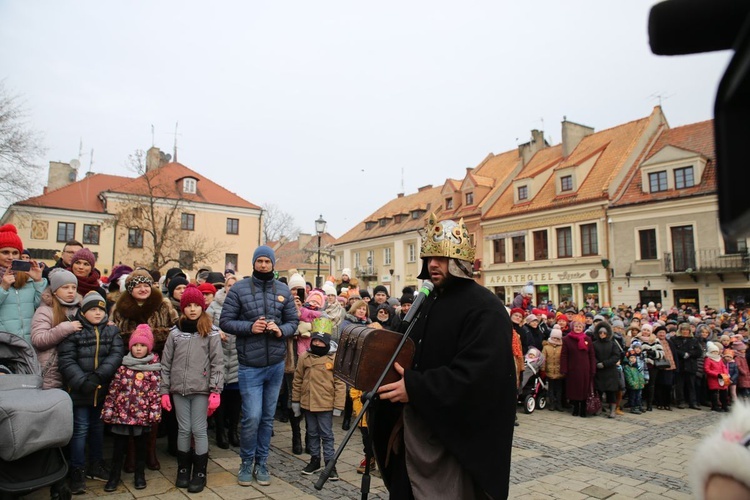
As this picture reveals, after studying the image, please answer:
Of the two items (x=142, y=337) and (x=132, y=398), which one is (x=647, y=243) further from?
(x=132, y=398)

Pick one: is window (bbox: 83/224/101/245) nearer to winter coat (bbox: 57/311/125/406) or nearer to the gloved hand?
winter coat (bbox: 57/311/125/406)

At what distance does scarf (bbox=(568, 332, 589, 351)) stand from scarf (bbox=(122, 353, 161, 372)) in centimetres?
806

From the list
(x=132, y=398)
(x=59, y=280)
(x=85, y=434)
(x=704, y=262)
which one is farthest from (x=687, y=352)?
(x=704, y=262)

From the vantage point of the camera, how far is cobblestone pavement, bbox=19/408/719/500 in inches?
198

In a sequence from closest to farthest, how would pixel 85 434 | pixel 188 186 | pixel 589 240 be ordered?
pixel 85 434, pixel 589 240, pixel 188 186

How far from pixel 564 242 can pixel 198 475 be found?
2739cm

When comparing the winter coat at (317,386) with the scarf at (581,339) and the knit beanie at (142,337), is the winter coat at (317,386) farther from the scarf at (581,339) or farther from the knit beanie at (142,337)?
the scarf at (581,339)

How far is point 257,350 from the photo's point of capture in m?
5.30

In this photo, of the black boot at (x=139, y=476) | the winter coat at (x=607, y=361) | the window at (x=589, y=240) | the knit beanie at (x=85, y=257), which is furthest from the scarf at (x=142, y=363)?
the window at (x=589, y=240)

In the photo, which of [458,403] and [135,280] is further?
[135,280]

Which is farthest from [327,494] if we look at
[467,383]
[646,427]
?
[646,427]

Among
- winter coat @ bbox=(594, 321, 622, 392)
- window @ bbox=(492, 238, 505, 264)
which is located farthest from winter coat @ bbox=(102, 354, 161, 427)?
window @ bbox=(492, 238, 505, 264)

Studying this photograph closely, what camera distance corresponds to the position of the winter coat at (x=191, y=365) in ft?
17.0

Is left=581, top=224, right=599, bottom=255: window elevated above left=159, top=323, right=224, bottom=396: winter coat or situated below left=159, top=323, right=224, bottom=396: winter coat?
above
